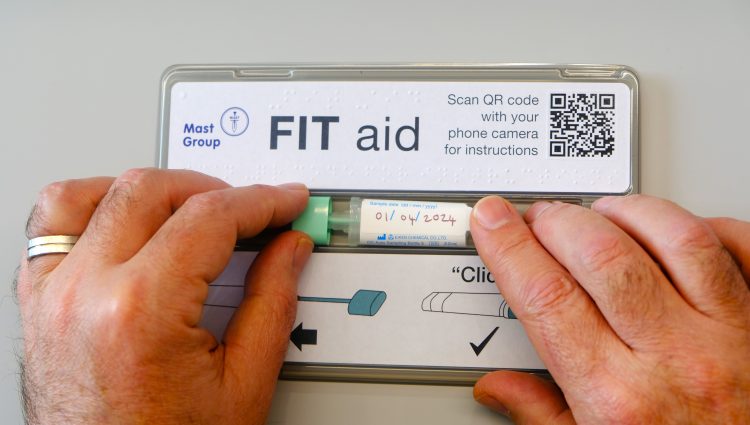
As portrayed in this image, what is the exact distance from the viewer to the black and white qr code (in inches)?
21.3

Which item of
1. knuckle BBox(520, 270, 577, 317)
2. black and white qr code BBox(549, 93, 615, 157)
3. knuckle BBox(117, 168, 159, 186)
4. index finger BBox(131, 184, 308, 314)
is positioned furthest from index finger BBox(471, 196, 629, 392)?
knuckle BBox(117, 168, 159, 186)

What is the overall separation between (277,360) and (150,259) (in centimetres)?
15

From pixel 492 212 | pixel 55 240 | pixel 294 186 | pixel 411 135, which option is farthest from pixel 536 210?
pixel 55 240

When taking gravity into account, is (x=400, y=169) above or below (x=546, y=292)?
above

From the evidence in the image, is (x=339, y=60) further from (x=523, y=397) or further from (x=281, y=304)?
(x=523, y=397)

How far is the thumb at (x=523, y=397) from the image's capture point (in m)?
0.47

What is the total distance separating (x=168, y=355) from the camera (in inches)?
16.5

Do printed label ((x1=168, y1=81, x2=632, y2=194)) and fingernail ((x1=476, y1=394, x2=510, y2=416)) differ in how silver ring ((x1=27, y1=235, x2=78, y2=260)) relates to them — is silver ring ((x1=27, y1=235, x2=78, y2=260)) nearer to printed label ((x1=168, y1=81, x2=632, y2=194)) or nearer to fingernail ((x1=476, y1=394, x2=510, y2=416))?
printed label ((x1=168, y1=81, x2=632, y2=194))

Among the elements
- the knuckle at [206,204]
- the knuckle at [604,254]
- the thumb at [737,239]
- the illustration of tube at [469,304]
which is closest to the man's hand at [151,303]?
the knuckle at [206,204]

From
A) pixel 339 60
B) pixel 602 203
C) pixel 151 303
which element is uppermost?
pixel 339 60

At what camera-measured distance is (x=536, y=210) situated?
513 mm

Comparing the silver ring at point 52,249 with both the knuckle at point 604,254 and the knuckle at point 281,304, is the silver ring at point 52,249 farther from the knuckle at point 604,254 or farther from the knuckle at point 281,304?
the knuckle at point 604,254

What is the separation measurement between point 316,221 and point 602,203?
0.30 meters

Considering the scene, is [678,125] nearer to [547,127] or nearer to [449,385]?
[547,127]
